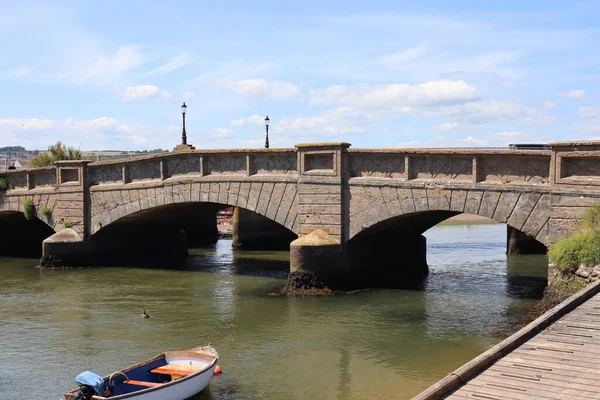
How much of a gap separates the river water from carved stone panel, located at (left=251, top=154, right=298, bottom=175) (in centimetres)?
357

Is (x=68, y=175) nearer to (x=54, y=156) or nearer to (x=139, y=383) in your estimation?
(x=54, y=156)

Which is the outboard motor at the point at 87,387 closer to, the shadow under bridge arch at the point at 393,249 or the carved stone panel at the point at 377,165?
the shadow under bridge arch at the point at 393,249

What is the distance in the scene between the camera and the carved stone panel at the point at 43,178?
28469 millimetres

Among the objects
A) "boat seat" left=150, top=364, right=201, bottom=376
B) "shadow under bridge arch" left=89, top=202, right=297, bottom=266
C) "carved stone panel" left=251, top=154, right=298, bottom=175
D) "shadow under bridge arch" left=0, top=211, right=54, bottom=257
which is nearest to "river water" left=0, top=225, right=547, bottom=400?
"boat seat" left=150, top=364, right=201, bottom=376

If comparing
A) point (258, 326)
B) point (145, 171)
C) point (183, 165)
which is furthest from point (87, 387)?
point (145, 171)

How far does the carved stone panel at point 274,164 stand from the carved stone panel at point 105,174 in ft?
20.0

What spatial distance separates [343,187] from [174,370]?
9.36 m

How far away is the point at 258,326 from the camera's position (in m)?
17.7

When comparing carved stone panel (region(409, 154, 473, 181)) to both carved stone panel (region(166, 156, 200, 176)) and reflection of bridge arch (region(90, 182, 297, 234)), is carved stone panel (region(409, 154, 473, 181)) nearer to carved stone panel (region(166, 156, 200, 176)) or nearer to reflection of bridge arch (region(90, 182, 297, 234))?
reflection of bridge arch (region(90, 182, 297, 234))

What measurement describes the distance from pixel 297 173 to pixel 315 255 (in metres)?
2.70

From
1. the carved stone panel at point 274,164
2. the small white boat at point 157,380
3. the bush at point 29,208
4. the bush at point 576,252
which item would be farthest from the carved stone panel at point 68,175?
the bush at point 576,252

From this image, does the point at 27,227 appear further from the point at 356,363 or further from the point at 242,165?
the point at 356,363

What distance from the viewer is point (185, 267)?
2820cm

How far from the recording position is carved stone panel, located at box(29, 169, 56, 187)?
28.5 m
